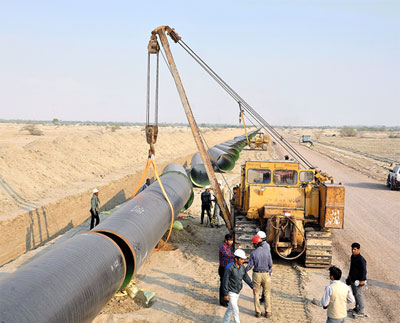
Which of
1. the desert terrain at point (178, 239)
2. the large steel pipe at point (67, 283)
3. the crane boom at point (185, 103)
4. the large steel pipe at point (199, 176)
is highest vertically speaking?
the crane boom at point (185, 103)

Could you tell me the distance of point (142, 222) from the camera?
841 cm

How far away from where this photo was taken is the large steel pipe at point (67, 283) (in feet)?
15.6

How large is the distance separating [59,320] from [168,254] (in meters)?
6.19

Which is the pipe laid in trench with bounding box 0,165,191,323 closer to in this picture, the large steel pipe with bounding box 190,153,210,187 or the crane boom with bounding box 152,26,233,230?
the crane boom with bounding box 152,26,233,230

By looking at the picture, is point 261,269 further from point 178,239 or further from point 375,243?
point 375,243

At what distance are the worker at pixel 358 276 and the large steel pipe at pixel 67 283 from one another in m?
4.47

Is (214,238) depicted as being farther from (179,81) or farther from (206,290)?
(179,81)

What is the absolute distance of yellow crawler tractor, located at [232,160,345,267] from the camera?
9.76 meters

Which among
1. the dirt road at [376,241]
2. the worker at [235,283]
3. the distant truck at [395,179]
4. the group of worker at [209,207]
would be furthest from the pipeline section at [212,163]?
the worker at [235,283]

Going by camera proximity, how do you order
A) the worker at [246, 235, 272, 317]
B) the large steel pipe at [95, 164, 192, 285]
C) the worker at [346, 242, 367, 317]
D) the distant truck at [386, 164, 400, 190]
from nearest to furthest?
the worker at [346, 242, 367, 317] → the worker at [246, 235, 272, 317] → the large steel pipe at [95, 164, 192, 285] → the distant truck at [386, 164, 400, 190]

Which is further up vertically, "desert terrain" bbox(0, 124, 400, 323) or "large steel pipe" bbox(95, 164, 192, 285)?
"large steel pipe" bbox(95, 164, 192, 285)

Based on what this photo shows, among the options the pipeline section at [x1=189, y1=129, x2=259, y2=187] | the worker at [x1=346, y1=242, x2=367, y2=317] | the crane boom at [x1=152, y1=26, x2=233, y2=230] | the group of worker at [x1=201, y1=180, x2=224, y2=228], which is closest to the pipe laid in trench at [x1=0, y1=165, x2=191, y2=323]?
the crane boom at [x1=152, y1=26, x2=233, y2=230]

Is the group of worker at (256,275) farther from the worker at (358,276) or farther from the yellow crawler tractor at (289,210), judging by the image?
the yellow crawler tractor at (289,210)

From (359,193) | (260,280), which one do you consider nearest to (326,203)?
(260,280)
